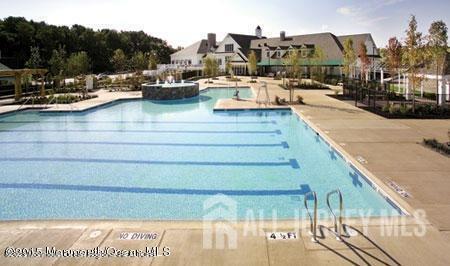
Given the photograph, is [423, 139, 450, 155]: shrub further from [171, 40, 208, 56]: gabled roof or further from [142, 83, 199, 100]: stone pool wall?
[171, 40, 208, 56]: gabled roof

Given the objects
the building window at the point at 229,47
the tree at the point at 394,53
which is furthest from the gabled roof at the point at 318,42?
the tree at the point at 394,53

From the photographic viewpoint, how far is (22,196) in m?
8.81

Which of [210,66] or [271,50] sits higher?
[271,50]

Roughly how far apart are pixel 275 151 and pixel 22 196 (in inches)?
312

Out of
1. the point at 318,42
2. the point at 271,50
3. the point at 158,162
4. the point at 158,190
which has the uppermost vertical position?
the point at 318,42

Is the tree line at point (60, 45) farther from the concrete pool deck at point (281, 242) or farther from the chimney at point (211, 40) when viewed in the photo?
the concrete pool deck at point (281, 242)

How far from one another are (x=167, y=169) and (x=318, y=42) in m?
45.3

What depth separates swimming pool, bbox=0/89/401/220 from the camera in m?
8.04

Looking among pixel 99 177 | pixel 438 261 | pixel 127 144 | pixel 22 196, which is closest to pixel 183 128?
pixel 127 144

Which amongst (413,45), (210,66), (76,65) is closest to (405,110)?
(413,45)

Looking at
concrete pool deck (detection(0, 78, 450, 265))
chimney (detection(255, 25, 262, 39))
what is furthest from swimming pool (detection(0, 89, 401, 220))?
chimney (detection(255, 25, 262, 39))

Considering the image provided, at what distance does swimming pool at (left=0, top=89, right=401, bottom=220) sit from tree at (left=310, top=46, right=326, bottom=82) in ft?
72.3

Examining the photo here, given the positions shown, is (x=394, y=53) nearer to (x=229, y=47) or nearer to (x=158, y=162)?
(x=158, y=162)

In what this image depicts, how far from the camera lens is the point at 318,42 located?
50875 mm
